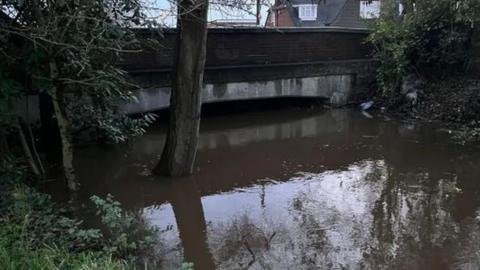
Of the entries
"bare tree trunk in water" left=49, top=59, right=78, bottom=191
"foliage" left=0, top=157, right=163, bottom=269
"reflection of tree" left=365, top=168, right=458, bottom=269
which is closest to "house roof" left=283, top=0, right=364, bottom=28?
"reflection of tree" left=365, top=168, right=458, bottom=269

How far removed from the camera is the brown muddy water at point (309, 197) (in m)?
4.96

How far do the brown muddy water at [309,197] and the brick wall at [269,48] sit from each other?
174 centimetres

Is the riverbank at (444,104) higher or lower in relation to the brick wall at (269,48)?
lower

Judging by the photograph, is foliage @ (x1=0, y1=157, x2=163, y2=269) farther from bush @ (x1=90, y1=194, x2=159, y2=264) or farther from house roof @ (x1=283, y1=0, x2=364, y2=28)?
house roof @ (x1=283, y1=0, x2=364, y2=28)

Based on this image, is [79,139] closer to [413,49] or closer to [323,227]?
[323,227]

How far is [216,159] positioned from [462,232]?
4424mm

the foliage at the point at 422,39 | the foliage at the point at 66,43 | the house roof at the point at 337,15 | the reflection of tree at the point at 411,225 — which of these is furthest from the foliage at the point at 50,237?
the house roof at the point at 337,15

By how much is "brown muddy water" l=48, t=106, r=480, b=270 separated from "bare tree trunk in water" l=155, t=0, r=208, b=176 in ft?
1.14

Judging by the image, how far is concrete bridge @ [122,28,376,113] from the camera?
10812 millimetres

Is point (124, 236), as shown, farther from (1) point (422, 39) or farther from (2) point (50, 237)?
(1) point (422, 39)

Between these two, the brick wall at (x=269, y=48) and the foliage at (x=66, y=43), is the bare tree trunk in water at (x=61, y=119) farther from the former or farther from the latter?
the brick wall at (x=269, y=48)

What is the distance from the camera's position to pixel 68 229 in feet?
13.7

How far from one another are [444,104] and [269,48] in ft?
14.5

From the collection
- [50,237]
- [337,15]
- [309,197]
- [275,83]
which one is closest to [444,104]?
[275,83]
